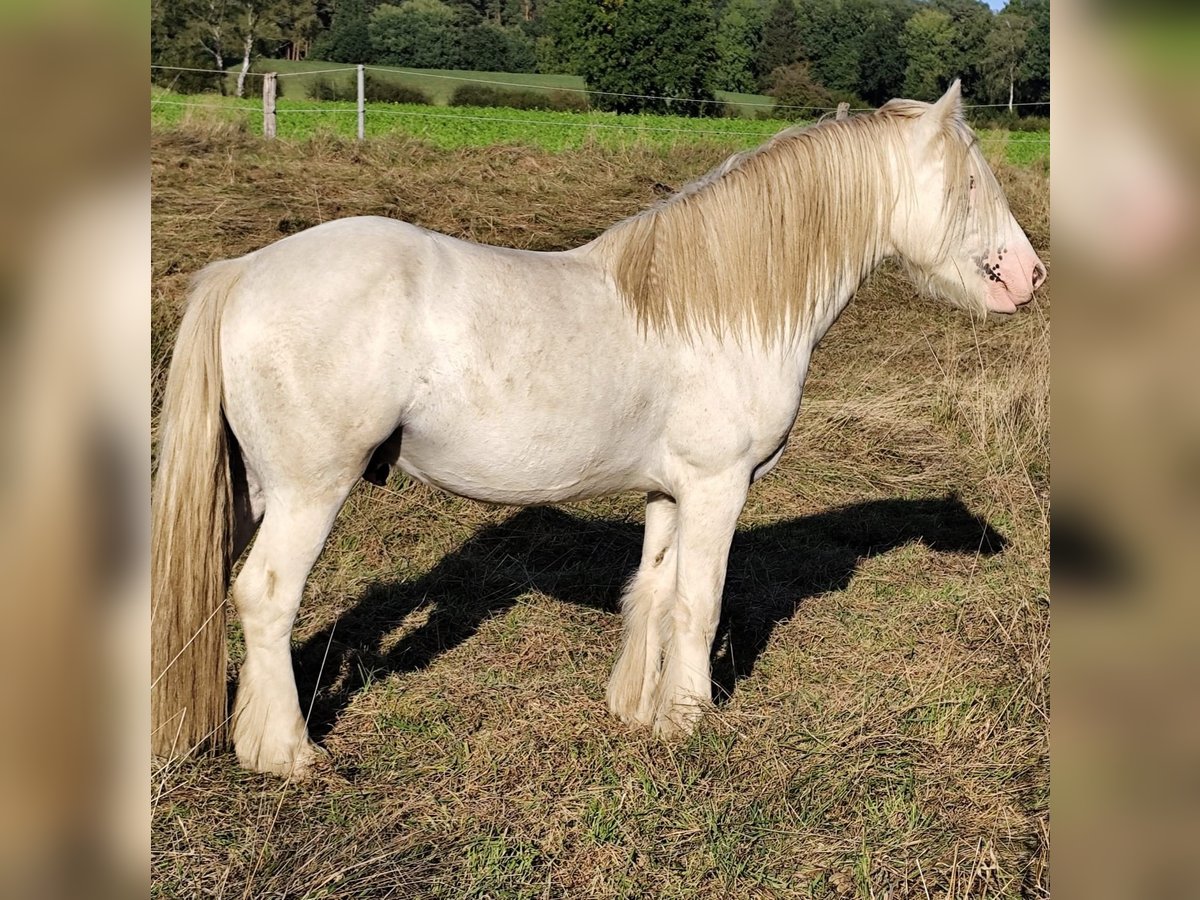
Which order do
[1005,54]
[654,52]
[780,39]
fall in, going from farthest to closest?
[780,39] → [654,52] → [1005,54]

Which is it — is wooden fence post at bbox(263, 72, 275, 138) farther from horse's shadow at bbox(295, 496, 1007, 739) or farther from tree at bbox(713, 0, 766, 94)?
tree at bbox(713, 0, 766, 94)

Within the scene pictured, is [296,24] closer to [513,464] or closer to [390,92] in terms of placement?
[390,92]

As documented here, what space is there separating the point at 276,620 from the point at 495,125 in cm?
2505

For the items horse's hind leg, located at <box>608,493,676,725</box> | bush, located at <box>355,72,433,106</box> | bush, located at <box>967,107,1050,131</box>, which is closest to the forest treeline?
bush, located at <box>967,107,1050,131</box>

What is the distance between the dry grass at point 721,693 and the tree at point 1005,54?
83.6 feet

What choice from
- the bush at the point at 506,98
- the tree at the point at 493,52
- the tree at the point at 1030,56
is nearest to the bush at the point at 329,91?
the bush at the point at 506,98

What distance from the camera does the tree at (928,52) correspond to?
39.7 m

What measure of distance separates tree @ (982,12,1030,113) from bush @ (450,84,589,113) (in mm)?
13094

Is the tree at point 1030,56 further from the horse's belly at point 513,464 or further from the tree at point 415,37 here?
the tree at point 415,37

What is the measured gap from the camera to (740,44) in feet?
154

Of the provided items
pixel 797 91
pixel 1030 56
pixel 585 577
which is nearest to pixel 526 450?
pixel 585 577
